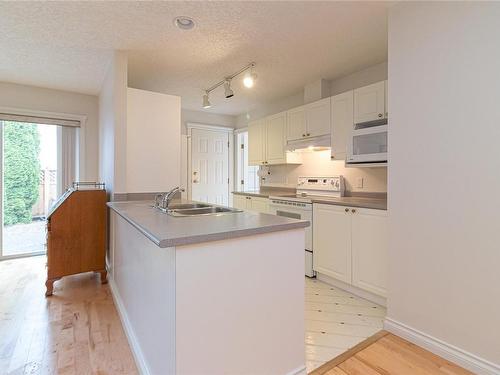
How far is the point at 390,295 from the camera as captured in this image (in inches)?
Answer: 79.0

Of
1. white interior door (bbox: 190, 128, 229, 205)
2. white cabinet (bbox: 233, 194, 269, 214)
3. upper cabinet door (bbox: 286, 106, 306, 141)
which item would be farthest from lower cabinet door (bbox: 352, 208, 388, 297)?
white interior door (bbox: 190, 128, 229, 205)

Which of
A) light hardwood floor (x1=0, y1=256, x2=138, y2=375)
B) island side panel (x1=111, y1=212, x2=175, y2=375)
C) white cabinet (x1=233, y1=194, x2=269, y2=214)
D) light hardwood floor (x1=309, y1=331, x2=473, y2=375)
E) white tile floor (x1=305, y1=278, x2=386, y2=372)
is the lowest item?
light hardwood floor (x1=0, y1=256, x2=138, y2=375)

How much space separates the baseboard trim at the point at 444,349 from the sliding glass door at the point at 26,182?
4.17 m

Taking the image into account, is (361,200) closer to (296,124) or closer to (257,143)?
(296,124)

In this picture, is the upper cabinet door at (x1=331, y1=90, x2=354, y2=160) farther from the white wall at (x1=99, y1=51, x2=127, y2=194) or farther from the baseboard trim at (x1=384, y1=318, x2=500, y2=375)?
the white wall at (x1=99, y1=51, x2=127, y2=194)

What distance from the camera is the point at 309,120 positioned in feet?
11.0

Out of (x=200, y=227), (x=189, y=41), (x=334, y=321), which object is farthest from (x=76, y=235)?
(x=334, y=321)

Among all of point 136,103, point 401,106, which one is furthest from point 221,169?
point 401,106

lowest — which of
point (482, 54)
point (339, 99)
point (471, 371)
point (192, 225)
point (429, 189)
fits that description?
point (471, 371)

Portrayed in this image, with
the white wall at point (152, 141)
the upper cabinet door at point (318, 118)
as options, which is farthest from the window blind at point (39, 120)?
the upper cabinet door at point (318, 118)

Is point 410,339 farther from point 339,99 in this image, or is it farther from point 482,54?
point 339,99

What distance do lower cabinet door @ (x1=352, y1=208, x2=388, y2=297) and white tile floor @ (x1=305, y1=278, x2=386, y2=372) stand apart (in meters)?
0.18

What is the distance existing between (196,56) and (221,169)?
2788mm

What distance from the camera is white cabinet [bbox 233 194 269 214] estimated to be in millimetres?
3644
